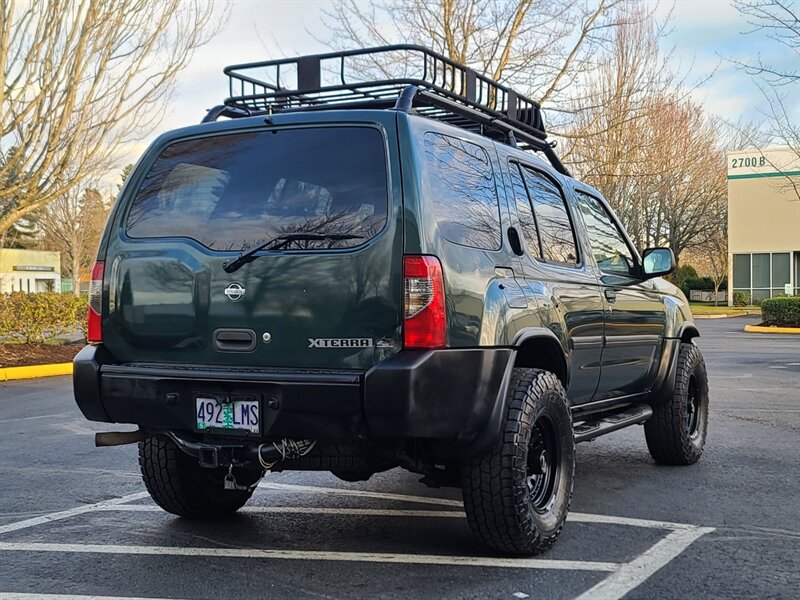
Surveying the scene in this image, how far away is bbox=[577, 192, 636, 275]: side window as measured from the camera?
5.71 metres

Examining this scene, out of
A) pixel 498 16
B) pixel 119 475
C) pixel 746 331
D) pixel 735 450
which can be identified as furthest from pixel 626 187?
pixel 119 475

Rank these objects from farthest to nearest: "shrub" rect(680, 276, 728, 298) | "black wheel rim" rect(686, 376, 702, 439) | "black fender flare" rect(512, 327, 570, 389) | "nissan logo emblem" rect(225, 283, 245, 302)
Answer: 1. "shrub" rect(680, 276, 728, 298)
2. "black wheel rim" rect(686, 376, 702, 439)
3. "black fender flare" rect(512, 327, 570, 389)
4. "nissan logo emblem" rect(225, 283, 245, 302)

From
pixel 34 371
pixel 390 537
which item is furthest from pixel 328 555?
pixel 34 371

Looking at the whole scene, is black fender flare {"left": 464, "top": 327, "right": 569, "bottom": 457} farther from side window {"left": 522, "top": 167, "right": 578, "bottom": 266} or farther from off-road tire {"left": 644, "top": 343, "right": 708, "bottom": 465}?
off-road tire {"left": 644, "top": 343, "right": 708, "bottom": 465}

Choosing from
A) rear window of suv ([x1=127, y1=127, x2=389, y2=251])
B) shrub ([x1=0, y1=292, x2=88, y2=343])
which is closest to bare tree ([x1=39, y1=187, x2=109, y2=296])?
shrub ([x1=0, y1=292, x2=88, y2=343])

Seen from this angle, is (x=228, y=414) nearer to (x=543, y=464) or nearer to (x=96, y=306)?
(x=96, y=306)

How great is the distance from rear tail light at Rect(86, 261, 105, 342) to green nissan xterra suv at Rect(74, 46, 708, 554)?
14 millimetres

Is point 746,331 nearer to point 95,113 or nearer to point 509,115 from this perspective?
point 95,113

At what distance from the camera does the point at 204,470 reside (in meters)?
4.85

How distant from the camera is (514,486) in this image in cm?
396

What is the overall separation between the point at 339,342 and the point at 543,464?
4.38 ft

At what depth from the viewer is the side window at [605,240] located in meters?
5.71

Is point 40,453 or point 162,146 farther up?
point 162,146

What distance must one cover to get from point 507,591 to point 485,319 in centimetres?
114
